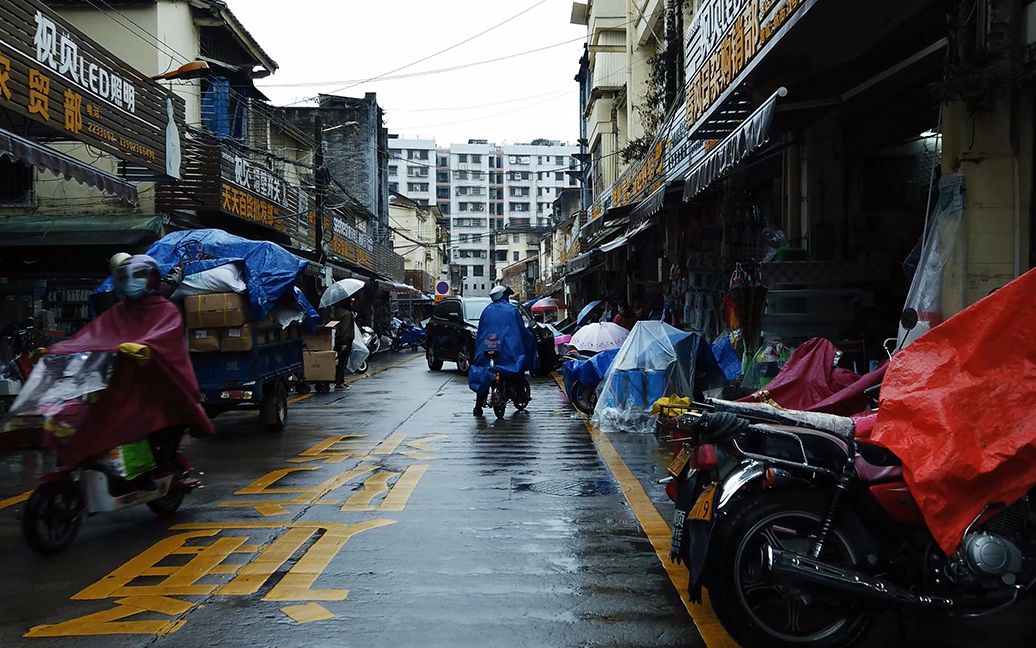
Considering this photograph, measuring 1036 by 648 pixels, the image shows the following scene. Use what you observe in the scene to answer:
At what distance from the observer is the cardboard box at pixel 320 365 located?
15695mm

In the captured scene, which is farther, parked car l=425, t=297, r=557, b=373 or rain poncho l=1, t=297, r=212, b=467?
parked car l=425, t=297, r=557, b=373

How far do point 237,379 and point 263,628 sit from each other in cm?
644

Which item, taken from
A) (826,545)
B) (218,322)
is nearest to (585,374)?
(218,322)

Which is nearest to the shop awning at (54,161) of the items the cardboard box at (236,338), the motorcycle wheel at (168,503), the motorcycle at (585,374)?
the cardboard box at (236,338)

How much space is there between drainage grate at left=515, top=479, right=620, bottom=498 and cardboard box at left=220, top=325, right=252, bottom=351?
429 cm

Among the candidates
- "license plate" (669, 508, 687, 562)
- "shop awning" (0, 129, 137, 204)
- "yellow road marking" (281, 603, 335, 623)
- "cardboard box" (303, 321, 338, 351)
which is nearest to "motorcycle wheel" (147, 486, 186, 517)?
"yellow road marking" (281, 603, 335, 623)

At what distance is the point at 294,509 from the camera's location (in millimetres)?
6441

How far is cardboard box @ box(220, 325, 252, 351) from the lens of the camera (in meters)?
9.96

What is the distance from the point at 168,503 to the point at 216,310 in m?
3.91

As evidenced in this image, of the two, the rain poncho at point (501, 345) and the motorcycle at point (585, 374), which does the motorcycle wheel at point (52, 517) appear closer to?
the rain poncho at point (501, 345)

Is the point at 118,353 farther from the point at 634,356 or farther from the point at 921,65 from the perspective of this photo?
the point at 921,65

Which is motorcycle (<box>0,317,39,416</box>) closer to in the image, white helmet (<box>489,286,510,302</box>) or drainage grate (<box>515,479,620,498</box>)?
white helmet (<box>489,286,510,302</box>)

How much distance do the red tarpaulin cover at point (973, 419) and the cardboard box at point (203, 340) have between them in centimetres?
798

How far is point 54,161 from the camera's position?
29.8 feet
